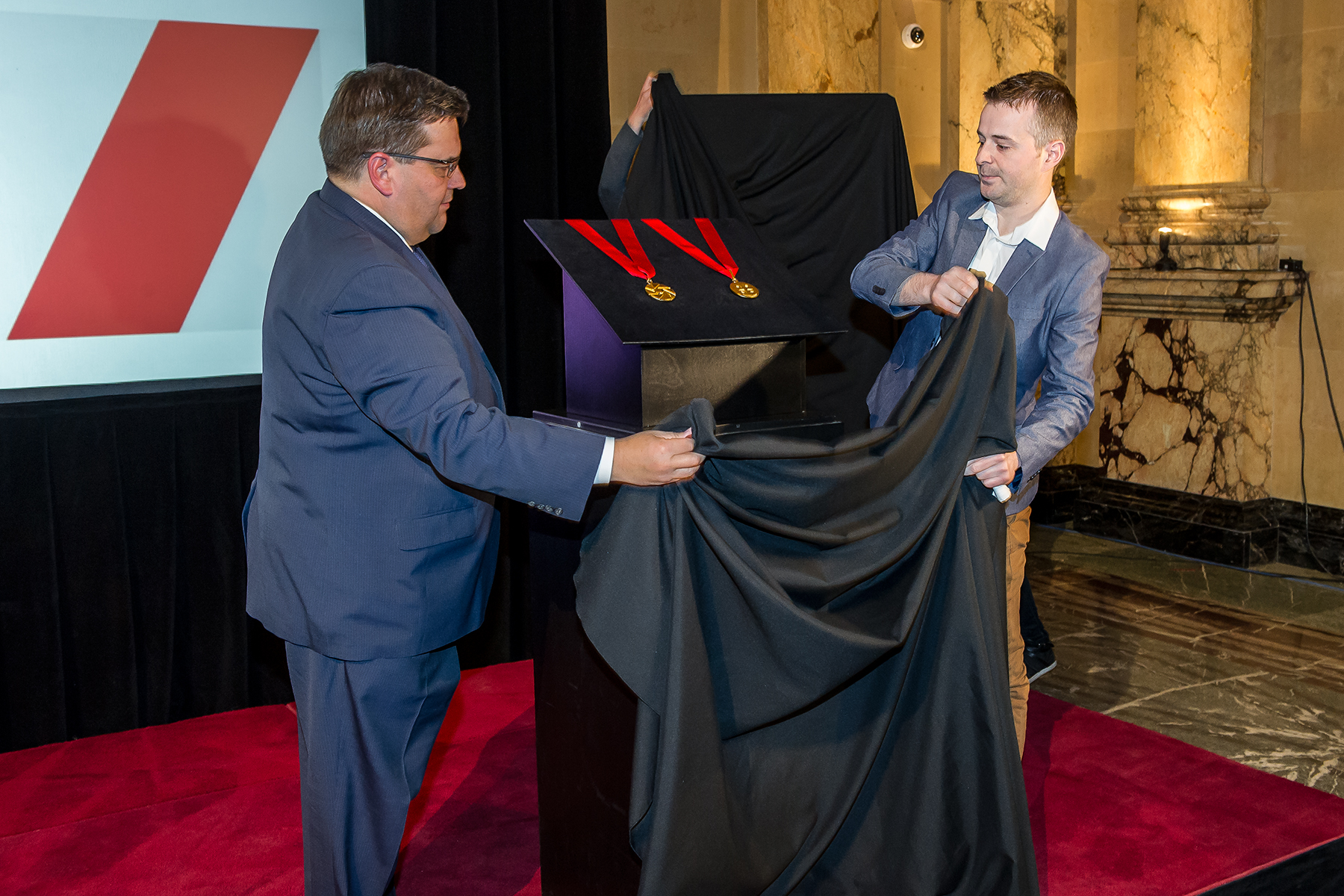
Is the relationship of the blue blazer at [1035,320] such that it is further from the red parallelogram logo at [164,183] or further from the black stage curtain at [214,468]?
the red parallelogram logo at [164,183]

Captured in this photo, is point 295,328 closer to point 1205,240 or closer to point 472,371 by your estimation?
point 472,371

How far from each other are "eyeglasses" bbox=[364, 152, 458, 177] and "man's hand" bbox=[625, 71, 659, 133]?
1670mm

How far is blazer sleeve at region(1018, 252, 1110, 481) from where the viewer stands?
2.20 metres

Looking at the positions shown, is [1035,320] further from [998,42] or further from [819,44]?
[998,42]

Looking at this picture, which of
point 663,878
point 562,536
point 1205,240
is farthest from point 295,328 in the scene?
point 1205,240

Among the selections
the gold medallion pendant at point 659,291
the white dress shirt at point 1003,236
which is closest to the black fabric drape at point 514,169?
the white dress shirt at point 1003,236

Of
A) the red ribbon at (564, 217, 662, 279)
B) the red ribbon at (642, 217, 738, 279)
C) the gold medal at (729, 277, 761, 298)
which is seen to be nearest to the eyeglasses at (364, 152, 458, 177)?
the red ribbon at (564, 217, 662, 279)

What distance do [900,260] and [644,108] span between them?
1.36 m

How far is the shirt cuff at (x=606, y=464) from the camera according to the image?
1.78 m

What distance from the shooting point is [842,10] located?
495cm

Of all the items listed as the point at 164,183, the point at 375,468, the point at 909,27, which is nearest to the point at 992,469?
the point at 375,468

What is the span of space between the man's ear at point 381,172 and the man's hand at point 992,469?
45.8 inches

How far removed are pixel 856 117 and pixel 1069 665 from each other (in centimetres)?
216

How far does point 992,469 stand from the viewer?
6.34ft
